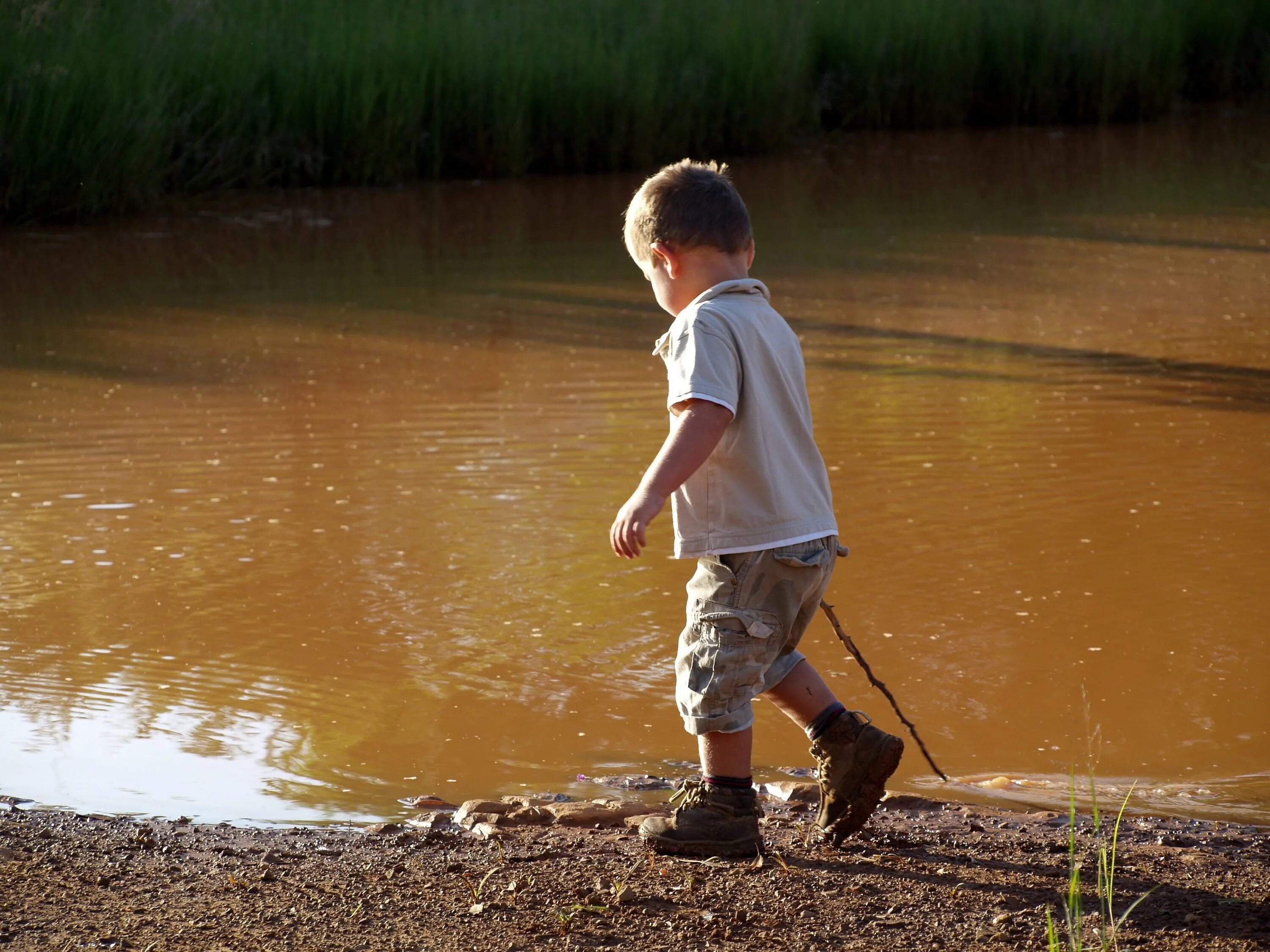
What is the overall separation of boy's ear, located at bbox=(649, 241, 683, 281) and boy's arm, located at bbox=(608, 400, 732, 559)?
28 cm

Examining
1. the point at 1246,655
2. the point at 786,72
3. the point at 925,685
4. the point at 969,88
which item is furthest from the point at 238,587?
the point at 969,88

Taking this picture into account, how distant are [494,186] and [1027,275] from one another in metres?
4.79

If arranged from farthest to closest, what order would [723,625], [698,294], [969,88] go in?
[969,88] < [698,294] < [723,625]

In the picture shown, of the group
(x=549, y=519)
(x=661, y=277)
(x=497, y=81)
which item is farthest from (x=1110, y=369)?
(x=497, y=81)

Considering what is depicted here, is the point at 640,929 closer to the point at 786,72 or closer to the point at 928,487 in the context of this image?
the point at 928,487

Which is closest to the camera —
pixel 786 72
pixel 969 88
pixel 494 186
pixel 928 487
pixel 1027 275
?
pixel 928 487

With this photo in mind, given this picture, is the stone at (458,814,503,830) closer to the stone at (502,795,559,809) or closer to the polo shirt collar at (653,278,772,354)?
the stone at (502,795,559,809)

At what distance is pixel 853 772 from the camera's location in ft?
7.64

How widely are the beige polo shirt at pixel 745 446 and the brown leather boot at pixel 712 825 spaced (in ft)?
1.18

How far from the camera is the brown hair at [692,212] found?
2357 mm

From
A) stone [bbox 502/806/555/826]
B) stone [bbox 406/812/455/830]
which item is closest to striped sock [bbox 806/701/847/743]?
stone [bbox 502/806/555/826]

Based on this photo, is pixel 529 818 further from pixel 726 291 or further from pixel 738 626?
pixel 726 291

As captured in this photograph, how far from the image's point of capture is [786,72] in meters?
12.7

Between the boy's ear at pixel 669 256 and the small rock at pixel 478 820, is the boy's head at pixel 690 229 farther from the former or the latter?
the small rock at pixel 478 820
